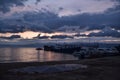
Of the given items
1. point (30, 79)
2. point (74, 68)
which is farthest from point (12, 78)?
point (74, 68)

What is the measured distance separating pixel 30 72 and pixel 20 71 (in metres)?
1.10

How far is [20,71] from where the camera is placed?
21.3 metres

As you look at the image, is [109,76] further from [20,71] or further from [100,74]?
[20,71]

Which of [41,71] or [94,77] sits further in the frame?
[41,71]

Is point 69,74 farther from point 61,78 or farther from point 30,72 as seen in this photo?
point 30,72

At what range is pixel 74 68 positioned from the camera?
2258 cm

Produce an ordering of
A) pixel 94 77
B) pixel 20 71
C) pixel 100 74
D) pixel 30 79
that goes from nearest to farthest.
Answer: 1. pixel 30 79
2. pixel 94 77
3. pixel 100 74
4. pixel 20 71

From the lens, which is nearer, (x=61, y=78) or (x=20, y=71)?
(x=61, y=78)

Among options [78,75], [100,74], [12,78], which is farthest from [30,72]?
[100,74]

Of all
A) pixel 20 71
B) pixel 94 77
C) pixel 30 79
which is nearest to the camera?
pixel 30 79

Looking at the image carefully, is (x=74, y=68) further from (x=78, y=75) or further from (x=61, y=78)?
(x=61, y=78)

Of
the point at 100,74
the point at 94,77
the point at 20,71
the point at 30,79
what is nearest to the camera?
the point at 30,79

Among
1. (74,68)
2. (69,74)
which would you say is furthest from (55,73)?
(74,68)

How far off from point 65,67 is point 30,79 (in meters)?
5.32
